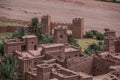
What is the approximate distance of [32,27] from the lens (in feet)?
173

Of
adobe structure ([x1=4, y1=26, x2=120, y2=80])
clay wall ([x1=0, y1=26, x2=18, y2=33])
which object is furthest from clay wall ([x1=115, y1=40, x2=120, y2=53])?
clay wall ([x1=0, y1=26, x2=18, y2=33])

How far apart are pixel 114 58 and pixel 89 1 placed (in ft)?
138

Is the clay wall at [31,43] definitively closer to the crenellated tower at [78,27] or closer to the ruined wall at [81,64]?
the ruined wall at [81,64]

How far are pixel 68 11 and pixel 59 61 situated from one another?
115ft

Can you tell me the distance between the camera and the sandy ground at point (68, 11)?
68625 millimetres

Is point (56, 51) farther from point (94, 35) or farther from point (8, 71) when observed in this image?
point (94, 35)

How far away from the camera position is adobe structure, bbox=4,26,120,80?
1419 inches

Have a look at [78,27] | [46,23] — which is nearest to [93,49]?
[78,27]

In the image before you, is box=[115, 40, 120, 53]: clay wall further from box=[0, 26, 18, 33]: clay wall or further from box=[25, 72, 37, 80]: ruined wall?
box=[0, 26, 18, 33]: clay wall

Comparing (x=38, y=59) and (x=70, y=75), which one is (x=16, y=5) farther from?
(x=70, y=75)

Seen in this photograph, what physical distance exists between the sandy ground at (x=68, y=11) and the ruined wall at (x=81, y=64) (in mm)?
23005

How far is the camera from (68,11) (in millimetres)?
74312

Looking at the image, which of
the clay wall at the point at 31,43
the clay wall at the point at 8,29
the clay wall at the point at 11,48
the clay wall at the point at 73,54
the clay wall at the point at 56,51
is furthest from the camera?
the clay wall at the point at 8,29

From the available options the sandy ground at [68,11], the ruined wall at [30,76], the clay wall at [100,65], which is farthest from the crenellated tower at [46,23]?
the ruined wall at [30,76]
